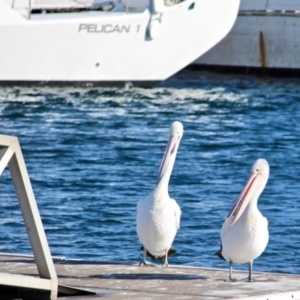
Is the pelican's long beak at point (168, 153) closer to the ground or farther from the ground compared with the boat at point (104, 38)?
closer to the ground

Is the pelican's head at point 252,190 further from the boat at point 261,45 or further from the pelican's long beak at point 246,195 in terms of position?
the boat at point 261,45

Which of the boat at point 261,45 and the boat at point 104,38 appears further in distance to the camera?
the boat at point 261,45

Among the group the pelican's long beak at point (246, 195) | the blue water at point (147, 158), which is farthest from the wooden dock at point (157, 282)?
the blue water at point (147, 158)

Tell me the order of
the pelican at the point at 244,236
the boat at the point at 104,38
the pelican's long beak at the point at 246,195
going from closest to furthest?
the pelican at the point at 244,236
the pelican's long beak at the point at 246,195
the boat at the point at 104,38

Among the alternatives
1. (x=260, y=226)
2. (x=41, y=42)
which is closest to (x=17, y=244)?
(x=260, y=226)

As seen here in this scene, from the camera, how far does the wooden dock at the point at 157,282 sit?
6.83m

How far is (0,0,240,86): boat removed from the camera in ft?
73.9

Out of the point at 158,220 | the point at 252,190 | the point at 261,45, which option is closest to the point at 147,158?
the point at 158,220

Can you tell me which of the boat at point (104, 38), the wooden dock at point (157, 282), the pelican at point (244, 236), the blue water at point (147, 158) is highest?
the boat at point (104, 38)

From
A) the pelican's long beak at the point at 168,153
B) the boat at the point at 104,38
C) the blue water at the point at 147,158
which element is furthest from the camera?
the boat at the point at 104,38

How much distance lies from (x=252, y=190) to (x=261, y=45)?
19212 mm

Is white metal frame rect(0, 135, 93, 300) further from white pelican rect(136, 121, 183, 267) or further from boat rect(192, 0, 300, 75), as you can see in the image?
boat rect(192, 0, 300, 75)

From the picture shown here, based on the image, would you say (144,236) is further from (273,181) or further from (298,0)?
(298,0)

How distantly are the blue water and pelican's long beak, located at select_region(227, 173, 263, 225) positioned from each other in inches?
98.2
